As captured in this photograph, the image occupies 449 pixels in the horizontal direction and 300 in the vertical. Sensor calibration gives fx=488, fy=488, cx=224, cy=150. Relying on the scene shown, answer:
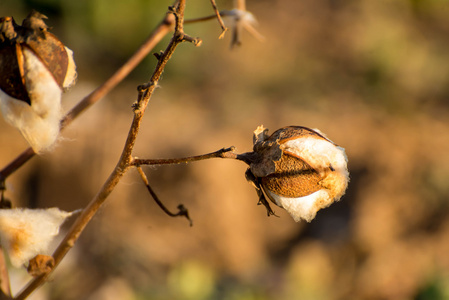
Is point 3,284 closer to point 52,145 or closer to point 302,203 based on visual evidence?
point 52,145

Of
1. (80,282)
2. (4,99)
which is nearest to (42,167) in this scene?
(80,282)

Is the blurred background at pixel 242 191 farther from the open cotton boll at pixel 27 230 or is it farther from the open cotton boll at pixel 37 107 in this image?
the open cotton boll at pixel 37 107

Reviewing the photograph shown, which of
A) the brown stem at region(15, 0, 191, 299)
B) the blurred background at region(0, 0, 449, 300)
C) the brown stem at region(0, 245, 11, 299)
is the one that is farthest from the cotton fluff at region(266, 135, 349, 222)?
the blurred background at region(0, 0, 449, 300)

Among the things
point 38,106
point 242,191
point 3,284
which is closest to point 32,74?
point 38,106

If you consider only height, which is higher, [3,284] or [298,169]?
[298,169]

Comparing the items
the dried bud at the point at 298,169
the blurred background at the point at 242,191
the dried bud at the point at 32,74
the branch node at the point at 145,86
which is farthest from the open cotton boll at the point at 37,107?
the blurred background at the point at 242,191

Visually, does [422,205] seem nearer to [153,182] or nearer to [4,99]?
[153,182]

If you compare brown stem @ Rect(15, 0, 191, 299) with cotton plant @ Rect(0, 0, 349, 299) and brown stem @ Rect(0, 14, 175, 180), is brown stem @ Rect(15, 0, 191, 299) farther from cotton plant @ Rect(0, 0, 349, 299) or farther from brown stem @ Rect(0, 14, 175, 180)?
brown stem @ Rect(0, 14, 175, 180)
